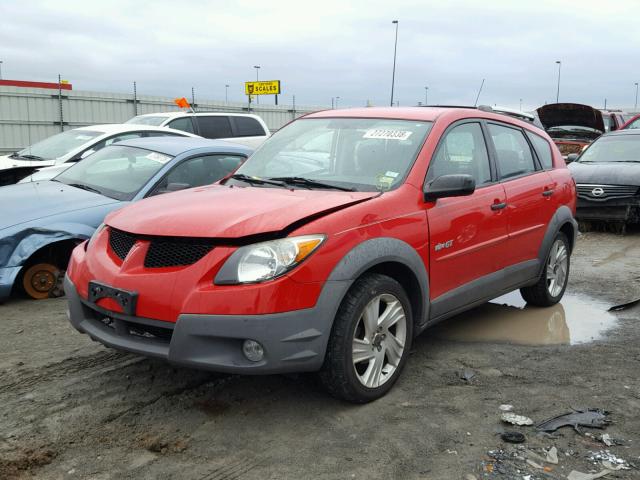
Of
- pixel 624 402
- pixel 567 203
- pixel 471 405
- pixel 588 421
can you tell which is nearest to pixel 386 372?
pixel 471 405

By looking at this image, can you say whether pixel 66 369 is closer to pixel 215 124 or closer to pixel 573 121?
pixel 215 124

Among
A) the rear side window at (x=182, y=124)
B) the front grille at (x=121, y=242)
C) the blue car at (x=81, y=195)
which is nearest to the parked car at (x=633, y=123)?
the rear side window at (x=182, y=124)

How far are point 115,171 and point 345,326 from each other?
4.04 m

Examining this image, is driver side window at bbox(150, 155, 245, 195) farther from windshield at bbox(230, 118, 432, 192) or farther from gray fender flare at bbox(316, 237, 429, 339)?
gray fender flare at bbox(316, 237, 429, 339)

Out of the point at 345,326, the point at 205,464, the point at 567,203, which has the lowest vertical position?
the point at 205,464

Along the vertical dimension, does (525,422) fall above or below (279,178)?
below

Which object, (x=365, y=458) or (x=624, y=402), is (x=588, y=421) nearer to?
(x=624, y=402)

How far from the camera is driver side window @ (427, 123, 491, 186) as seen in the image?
444 centimetres

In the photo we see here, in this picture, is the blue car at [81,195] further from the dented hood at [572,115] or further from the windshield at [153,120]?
the dented hood at [572,115]

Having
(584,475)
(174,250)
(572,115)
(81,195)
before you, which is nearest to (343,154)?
(174,250)

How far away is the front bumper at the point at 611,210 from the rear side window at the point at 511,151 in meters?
5.20

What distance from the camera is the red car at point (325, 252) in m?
3.33

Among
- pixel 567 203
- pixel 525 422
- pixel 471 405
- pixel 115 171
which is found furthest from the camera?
pixel 115 171

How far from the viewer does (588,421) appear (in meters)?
3.60
